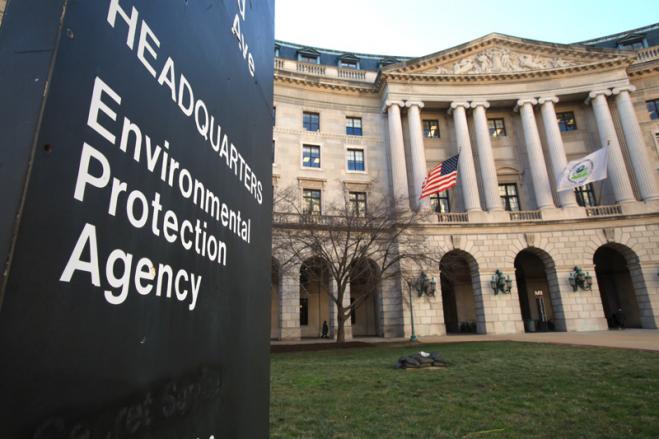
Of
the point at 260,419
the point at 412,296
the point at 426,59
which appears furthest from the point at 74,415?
the point at 426,59

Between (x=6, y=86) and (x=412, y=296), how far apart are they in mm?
27234

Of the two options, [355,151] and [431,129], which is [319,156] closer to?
[355,151]

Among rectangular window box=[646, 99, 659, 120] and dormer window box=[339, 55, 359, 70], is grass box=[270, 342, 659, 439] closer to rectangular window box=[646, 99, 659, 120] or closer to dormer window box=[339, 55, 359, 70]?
rectangular window box=[646, 99, 659, 120]

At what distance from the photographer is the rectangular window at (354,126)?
3392 cm

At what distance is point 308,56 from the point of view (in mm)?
37469

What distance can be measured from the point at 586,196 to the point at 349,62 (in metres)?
25.7

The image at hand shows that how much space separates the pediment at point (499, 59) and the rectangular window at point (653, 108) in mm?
6494

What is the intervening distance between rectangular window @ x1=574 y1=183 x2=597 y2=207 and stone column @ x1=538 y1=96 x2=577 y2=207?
2317mm

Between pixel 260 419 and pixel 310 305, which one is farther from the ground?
pixel 310 305

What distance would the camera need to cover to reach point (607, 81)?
31.8 metres

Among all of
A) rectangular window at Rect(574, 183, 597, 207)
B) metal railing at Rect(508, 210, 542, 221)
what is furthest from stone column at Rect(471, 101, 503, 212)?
rectangular window at Rect(574, 183, 597, 207)

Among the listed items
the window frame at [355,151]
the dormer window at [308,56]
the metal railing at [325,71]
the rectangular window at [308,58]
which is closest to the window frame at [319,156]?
the window frame at [355,151]

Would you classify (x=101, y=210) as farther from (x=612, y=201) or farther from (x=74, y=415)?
(x=612, y=201)

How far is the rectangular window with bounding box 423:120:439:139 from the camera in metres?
34.5
